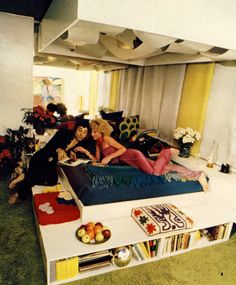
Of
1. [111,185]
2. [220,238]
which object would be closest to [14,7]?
[111,185]

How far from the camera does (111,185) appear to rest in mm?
2373

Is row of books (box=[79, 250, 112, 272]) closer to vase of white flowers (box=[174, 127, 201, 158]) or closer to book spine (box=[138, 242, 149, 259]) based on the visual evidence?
book spine (box=[138, 242, 149, 259])

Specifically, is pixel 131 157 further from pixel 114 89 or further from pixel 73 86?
pixel 73 86

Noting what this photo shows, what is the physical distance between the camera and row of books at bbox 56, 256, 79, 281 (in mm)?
1812

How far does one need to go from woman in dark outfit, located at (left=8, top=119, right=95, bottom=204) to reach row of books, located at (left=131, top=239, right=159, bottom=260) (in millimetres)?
1265

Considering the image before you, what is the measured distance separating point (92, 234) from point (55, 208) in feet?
1.67

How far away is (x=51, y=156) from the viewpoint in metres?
2.89

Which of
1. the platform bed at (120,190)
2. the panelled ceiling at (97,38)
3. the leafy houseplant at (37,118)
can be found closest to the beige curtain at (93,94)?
the panelled ceiling at (97,38)

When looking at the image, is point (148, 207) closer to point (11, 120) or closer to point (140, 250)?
point (140, 250)

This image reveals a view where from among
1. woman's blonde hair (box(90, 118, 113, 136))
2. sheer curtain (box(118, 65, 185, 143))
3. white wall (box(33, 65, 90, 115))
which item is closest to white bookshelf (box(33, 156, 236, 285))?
woman's blonde hair (box(90, 118, 113, 136))

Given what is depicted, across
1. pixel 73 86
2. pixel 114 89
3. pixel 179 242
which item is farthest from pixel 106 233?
pixel 73 86

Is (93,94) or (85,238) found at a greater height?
(93,94)

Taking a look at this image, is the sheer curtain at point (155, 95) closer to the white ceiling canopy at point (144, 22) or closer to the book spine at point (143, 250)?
the white ceiling canopy at point (144, 22)

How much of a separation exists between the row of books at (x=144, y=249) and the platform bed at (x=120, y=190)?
390 millimetres
